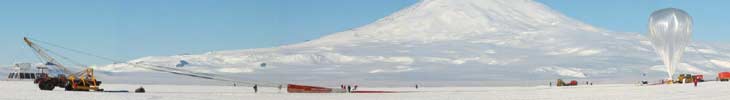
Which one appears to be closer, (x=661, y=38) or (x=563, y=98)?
(x=563, y=98)

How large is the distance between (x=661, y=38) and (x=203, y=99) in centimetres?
5327

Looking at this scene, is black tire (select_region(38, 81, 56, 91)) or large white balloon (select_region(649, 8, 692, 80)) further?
large white balloon (select_region(649, 8, 692, 80))

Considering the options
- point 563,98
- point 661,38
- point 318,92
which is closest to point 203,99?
point 318,92

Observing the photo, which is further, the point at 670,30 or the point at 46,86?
the point at 670,30

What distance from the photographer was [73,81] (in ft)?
248

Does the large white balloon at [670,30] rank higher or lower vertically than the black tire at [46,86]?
higher

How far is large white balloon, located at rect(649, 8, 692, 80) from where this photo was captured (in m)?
95.9

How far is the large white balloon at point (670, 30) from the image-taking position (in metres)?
95.9

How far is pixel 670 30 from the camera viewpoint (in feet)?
314

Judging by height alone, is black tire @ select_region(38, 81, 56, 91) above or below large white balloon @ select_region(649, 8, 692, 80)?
below

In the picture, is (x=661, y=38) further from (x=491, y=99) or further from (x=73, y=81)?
(x=73, y=81)

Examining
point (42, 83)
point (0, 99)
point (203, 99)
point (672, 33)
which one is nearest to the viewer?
point (0, 99)

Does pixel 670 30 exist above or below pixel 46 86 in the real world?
above

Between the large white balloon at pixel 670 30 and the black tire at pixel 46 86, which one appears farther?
the large white balloon at pixel 670 30
